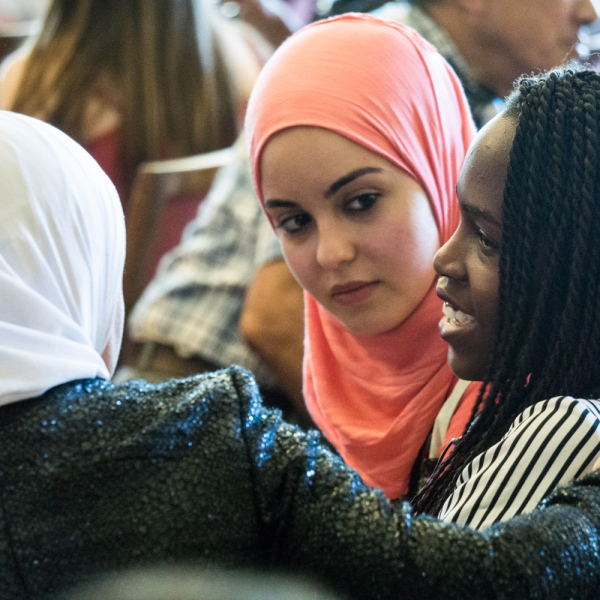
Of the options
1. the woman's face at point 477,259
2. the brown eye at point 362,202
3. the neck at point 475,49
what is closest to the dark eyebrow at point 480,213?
the woman's face at point 477,259

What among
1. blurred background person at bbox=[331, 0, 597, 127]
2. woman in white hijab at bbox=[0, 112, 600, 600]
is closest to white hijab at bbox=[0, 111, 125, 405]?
woman in white hijab at bbox=[0, 112, 600, 600]

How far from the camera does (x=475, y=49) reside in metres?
1.84

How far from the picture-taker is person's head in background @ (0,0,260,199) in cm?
211

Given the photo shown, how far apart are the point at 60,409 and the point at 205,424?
148mm

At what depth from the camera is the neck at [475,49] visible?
71.0 inches

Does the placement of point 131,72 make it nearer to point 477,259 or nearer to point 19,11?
point 477,259

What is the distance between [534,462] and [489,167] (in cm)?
34

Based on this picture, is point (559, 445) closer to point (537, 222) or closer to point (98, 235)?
point (537, 222)

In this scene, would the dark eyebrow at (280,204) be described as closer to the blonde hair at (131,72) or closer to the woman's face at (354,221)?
the woman's face at (354,221)

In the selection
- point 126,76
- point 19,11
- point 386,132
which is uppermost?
point 386,132

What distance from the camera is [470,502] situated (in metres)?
0.78

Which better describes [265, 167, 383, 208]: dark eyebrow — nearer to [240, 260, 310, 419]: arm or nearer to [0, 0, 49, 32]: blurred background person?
[240, 260, 310, 419]: arm

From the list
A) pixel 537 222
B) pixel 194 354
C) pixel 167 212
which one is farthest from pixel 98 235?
pixel 167 212

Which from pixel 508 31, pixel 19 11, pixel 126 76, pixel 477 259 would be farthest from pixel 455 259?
pixel 19 11
